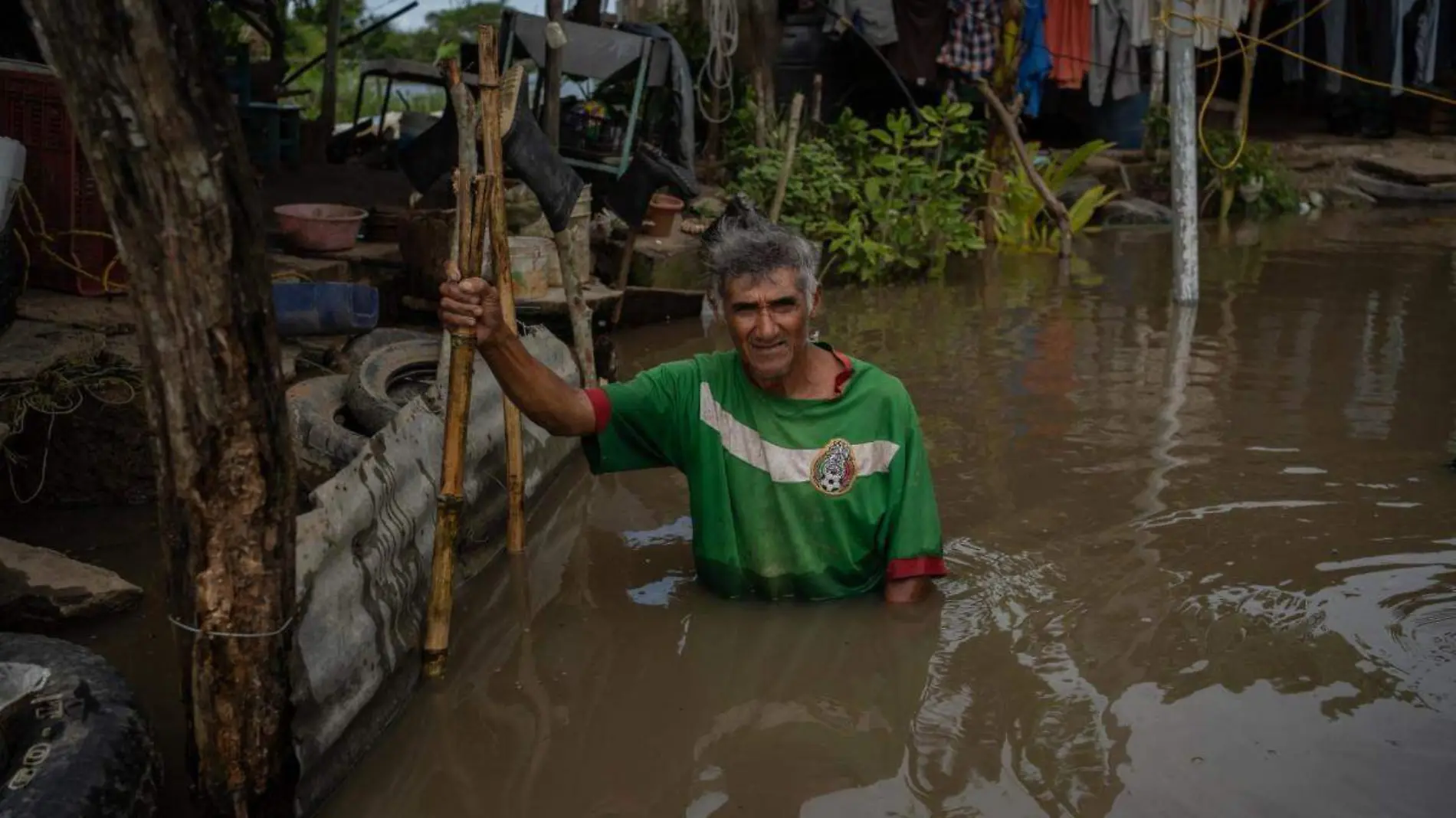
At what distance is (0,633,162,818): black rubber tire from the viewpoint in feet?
8.55

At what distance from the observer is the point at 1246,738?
3404mm

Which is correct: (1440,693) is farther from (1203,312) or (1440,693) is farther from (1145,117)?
(1145,117)

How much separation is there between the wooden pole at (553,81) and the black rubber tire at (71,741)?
15.7ft

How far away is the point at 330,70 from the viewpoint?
527 inches

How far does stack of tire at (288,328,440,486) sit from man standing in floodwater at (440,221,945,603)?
1044 millimetres

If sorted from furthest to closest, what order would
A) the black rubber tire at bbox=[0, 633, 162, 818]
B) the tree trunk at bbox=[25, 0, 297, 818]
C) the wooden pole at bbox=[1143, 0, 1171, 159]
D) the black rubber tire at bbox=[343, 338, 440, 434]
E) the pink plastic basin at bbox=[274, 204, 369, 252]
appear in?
the wooden pole at bbox=[1143, 0, 1171, 159]
the pink plastic basin at bbox=[274, 204, 369, 252]
the black rubber tire at bbox=[343, 338, 440, 434]
the black rubber tire at bbox=[0, 633, 162, 818]
the tree trunk at bbox=[25, 0, 297, 818]

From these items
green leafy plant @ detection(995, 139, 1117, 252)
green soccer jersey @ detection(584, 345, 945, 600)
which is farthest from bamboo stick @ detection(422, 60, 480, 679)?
green leafy plant @ detection(995, 139, 1117, 252)

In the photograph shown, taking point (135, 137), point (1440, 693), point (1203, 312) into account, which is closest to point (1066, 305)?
point (1203, 312)

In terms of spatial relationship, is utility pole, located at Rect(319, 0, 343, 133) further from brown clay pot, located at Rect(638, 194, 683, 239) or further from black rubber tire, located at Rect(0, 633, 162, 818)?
black rubber tire, located at Rect(0, 633, 162, 818)

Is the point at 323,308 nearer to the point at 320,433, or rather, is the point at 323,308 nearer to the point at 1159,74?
the point at 320,433

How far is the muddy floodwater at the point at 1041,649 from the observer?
323 centimetres

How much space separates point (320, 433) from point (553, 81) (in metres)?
3.05

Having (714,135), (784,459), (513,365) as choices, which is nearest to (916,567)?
(784,459)

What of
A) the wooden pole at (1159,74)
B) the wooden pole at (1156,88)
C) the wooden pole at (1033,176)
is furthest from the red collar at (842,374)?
the wooden pole at (1156,88)
